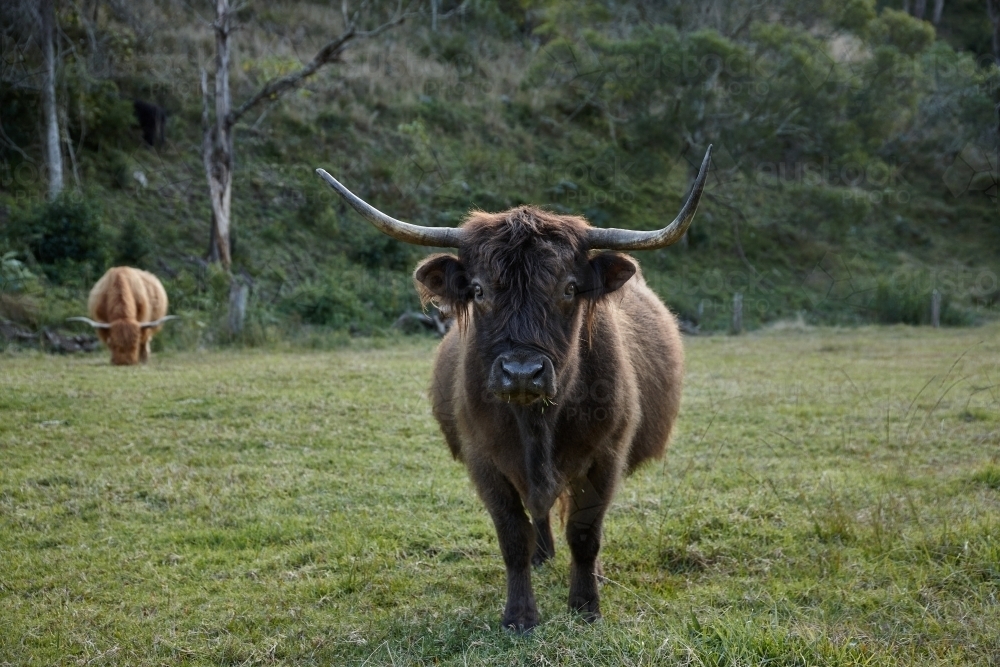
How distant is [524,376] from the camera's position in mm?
3510

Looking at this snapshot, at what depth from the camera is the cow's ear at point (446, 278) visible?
411 centimetres

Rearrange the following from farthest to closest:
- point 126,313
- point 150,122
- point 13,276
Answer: point 150,122, point 13,276, point 126,313

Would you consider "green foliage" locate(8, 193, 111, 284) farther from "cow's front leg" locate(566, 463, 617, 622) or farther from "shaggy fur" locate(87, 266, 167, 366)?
"cow's front leg" locate(566, 463, 617, 622)

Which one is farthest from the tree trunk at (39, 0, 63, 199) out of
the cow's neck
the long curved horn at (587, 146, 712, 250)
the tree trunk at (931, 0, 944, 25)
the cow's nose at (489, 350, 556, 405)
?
the tree trunk at (931, 0, 944, 25)

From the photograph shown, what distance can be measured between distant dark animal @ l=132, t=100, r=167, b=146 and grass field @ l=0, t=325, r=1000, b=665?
13.5 m

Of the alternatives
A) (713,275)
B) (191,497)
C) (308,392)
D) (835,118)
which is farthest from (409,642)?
(835,118)

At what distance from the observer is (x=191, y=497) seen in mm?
Result: 6004

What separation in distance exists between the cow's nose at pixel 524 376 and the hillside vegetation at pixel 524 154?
12.1 m

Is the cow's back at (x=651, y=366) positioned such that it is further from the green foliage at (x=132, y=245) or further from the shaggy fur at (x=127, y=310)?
the green foliage at (x=132, y=245)

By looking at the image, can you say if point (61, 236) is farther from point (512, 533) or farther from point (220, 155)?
point (512, 533)

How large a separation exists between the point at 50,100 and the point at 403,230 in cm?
1727

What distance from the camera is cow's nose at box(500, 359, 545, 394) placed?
11.5ft

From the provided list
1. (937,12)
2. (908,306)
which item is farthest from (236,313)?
→ (937,12)

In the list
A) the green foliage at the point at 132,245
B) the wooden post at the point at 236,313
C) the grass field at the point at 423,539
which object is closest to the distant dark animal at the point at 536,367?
the grass field at the point at 423,539
